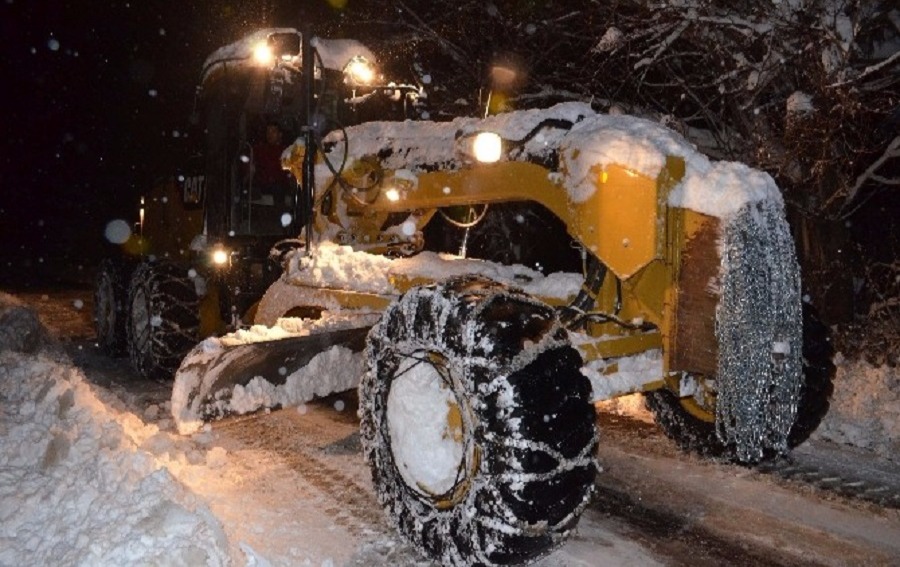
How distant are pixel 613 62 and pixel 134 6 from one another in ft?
81.6

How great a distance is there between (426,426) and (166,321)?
160 inches

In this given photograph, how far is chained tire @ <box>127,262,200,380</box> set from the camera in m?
6.96

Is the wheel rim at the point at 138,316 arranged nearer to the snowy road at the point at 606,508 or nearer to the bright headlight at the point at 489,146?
the snowy road at the point at 606,508

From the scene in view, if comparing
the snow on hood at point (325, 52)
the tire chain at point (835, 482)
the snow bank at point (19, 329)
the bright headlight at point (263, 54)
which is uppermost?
the snow on hood at point (325, 52)

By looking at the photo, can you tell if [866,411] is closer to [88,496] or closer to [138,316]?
[88,496]

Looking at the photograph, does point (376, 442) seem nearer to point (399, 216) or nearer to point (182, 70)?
point (399, 216)

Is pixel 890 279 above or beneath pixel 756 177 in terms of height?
beneath

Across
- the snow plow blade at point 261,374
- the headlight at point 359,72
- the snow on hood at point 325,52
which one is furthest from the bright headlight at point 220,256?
the snow plow blade at point 261,374

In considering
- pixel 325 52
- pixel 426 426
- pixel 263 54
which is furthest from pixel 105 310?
pixel 426 426

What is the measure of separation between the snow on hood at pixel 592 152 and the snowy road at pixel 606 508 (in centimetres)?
172

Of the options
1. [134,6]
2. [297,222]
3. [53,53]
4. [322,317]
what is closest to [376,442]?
[322,317]

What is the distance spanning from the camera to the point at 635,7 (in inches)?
344

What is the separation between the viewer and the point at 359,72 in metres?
6.79

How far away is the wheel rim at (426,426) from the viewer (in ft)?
11.8
